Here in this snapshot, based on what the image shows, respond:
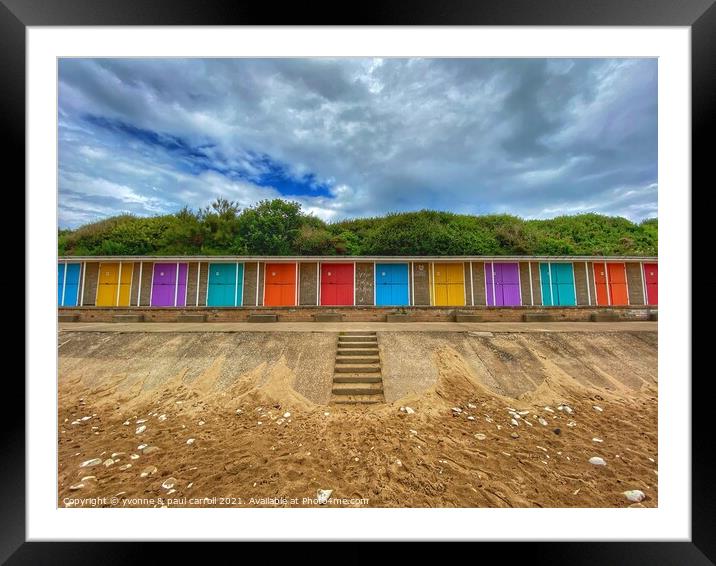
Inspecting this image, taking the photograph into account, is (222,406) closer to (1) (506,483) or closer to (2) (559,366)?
(1) (506,483)

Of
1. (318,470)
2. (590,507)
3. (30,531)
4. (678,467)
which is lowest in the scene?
(590,507)

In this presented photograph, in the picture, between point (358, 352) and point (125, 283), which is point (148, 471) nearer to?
point (358, 352)

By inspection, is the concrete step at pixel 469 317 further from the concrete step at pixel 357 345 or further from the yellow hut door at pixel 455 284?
the concrete step at pixel 357 345

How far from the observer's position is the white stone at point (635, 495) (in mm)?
2580

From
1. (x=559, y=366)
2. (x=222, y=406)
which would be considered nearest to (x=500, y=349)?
(x=559, y=366)

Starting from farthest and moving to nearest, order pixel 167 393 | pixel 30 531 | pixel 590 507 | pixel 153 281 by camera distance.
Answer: pixel 153 281, pixel 167 393, pixel 590 507, pixel 30 531

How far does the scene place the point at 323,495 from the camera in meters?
2.57

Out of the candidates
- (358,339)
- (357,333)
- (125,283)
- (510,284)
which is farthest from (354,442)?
(125,283)

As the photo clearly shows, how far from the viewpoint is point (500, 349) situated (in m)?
5.93

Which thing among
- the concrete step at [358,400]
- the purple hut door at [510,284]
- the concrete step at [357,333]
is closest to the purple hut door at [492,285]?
the purple hut door at [510,284]
